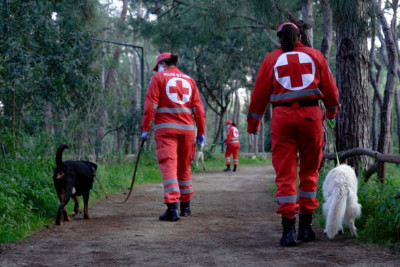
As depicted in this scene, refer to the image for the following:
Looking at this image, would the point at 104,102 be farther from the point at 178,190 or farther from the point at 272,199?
the point at 178,190

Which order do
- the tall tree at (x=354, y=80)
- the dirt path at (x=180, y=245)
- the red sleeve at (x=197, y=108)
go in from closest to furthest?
the dirt path at (x=180, y=245), the red sleeve at (x=197, y=108), the tall tree at (x=354, y=80)

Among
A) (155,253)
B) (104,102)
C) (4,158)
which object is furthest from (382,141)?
(155,253)

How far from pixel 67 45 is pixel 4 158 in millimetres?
2849

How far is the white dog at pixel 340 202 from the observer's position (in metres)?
5.34

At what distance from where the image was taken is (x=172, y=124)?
7.36 m

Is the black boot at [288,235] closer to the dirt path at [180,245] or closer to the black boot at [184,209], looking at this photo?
the dirt path at [180,245]

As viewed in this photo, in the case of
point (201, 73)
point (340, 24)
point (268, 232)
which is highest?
point (201, 73)

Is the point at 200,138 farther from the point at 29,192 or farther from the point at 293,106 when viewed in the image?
the point at 293,106

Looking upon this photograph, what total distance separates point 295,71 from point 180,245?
2.01 m

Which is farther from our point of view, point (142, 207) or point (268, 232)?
point (142, 207)

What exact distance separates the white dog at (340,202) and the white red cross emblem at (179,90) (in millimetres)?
2587

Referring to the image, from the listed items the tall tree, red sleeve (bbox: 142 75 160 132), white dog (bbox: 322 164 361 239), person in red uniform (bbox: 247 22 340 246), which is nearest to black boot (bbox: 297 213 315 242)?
person in red uniform (bbox: 247 22 340 246)

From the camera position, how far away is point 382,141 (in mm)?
13547

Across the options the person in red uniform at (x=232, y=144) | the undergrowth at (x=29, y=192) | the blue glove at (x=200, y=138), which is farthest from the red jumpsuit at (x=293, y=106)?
the person in red uniform at (x=232, y=144)
